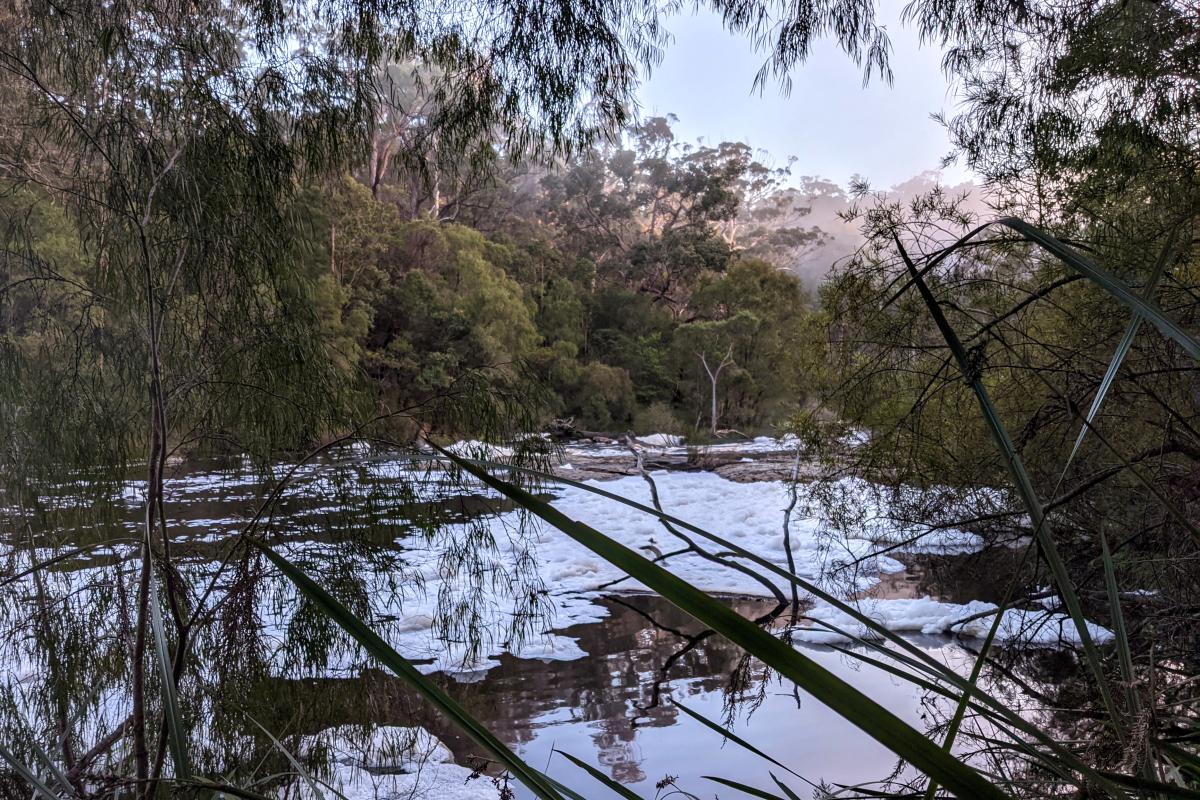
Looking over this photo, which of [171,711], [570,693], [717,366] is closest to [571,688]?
[570,693]

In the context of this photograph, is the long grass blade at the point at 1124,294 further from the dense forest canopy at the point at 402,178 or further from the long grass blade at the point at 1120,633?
the dense forest canopy at the point at 402,178

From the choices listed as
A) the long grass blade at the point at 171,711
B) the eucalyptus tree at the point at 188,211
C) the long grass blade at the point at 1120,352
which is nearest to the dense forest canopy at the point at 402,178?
the eucalyptus tree at the point at 188,211

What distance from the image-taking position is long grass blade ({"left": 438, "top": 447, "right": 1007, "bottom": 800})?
17 cm

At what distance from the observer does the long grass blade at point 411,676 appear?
224 mm

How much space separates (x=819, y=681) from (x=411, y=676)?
0.37 feet

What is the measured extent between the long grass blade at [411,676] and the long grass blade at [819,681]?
0.07 meters

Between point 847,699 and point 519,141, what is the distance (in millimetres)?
3009

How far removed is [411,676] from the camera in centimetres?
23

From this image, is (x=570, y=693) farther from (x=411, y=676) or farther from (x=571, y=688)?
(x=411, y=676)

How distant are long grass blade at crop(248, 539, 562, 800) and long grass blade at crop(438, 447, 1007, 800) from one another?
0.07 m

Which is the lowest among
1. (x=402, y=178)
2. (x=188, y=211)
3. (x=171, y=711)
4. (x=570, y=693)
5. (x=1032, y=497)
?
(x=570, y=693)

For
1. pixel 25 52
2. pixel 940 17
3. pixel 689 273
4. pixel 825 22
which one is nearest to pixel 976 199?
pixel 940 17

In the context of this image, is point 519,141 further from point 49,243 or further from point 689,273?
point 689,273

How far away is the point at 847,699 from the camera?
172 millimetres
